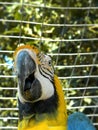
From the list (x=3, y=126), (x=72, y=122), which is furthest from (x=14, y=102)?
(x=72, y=122)

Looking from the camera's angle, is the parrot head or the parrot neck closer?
the parrot head

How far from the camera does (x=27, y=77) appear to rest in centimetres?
128

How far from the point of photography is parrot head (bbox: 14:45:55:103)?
4.18ft

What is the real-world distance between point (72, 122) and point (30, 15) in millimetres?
1178

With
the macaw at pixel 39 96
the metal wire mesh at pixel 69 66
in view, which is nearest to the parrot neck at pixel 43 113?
the macaw at pixel 39 96

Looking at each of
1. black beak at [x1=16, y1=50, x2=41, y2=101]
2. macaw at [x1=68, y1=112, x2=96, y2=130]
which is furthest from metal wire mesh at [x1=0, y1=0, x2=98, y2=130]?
black beak at [x1=16, y1=50, x2=41, y2=101]

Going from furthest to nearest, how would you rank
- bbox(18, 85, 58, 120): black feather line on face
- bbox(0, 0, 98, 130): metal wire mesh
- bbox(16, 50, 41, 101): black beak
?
bbox(0, 0, 98, 130): metal wire mesh → bbox(18, 85, 58, 120): black feather line on face → bbox(16, 50, 41, 101): black beak

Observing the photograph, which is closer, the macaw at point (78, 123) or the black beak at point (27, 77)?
the black beak at point (27, 77)

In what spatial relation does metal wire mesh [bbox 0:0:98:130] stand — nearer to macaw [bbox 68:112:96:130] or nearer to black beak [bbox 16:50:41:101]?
macaw [bbox 68:112:96:130]

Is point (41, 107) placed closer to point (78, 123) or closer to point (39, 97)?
point (39, 97)

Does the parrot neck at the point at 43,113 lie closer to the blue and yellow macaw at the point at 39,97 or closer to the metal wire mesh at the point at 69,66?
the blue and yellow macaw at the point at 39,97

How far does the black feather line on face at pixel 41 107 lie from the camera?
1397 mm

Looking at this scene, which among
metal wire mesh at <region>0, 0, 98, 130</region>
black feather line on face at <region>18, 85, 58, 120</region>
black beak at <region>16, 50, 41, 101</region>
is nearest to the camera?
black beak at <region>16, 50, 41, 101</region>

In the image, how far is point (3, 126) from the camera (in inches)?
103
